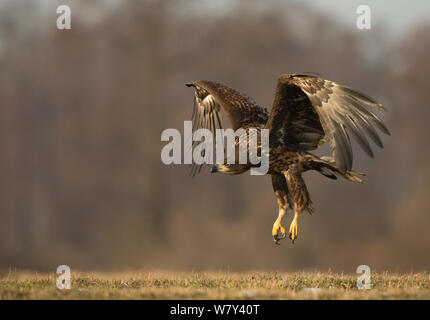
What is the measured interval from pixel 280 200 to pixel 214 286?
2102 mm

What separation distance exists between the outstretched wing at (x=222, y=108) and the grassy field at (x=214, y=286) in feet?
9.35

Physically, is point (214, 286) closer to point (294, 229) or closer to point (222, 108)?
point (294, 229)

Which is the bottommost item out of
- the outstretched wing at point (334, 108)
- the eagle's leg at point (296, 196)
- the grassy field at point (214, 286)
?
the grassy field at point (214, 286)

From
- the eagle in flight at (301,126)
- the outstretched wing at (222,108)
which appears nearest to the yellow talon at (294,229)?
the eagle in flight at (301,126)

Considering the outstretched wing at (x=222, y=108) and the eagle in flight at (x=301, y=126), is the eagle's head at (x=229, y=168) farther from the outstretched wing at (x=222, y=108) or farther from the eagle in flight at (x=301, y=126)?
the outstretched wing at (x=222, y=108)

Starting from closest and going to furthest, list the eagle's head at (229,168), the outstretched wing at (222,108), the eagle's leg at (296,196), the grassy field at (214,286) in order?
the grassy field at (214,286), the eagle's leg at (296,196), the eagle's head at (229,168), the outstretched wing at (222,108)

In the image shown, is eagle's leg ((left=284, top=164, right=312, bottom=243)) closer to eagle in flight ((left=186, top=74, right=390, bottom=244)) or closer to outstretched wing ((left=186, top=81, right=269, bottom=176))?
eagle in flight ((left=186, top=74, right=390, bottom=244))

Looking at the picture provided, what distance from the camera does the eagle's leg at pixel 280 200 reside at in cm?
980

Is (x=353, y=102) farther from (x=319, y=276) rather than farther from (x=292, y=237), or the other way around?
(x=319, y=276)

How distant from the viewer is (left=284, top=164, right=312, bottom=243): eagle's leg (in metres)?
9.32

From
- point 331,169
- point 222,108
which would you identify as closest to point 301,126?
point 331,169

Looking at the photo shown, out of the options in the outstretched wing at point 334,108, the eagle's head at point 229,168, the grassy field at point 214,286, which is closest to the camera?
the grassy field at point 214,286
